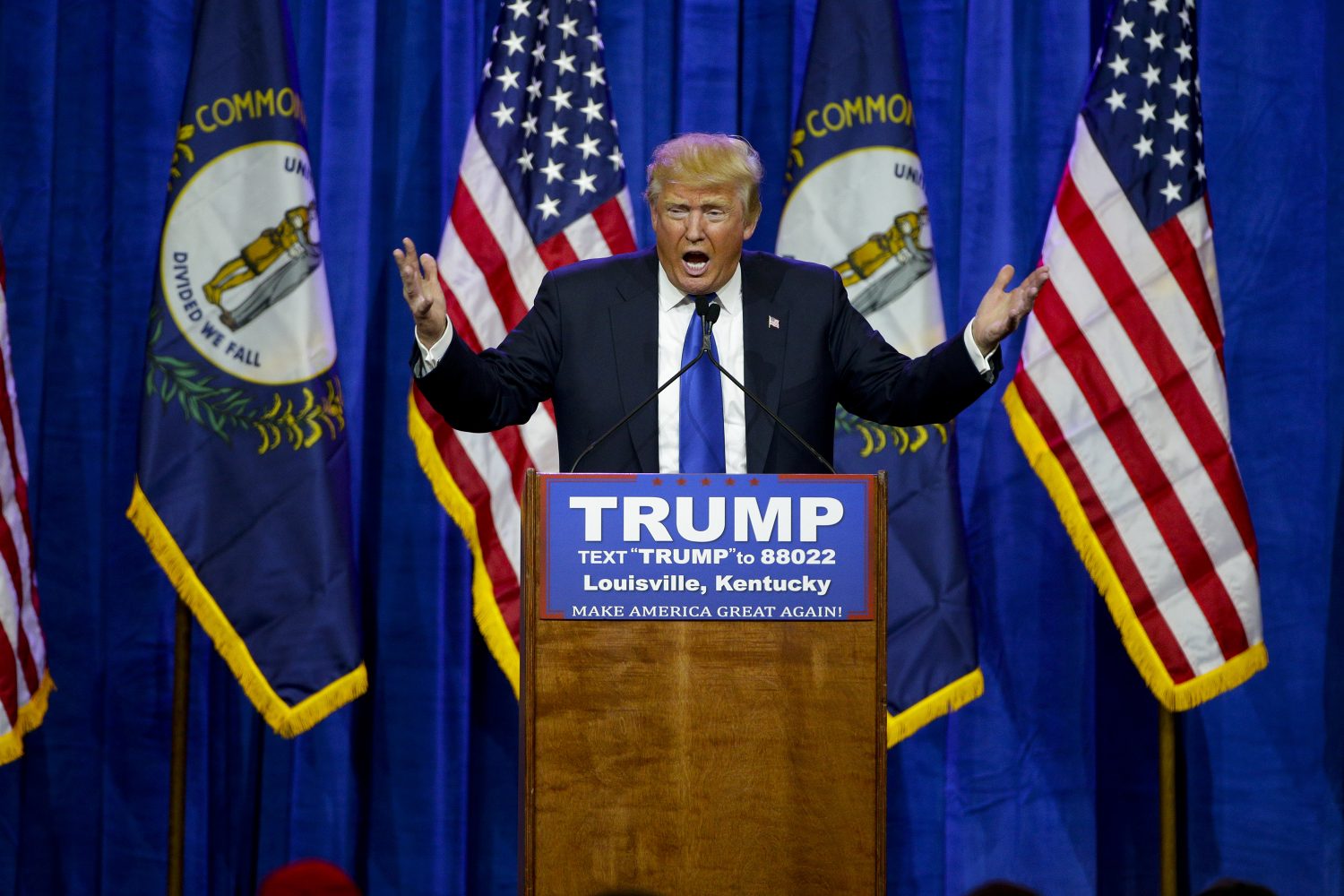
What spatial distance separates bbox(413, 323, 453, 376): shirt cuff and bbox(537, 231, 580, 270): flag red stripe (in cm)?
157

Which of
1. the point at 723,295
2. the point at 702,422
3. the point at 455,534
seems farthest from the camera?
the point at 455,534

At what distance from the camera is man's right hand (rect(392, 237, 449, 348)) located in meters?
2.21

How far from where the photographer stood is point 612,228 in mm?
3828

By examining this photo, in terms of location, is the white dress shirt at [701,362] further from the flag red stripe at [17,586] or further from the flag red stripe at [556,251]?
the flag red stripe at [17,586]

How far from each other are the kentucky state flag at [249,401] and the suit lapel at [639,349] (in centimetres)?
144

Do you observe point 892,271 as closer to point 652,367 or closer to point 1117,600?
point 1117,600

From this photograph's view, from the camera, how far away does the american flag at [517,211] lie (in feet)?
12.3

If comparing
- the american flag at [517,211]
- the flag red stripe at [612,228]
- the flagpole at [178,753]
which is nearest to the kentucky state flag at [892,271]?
the flag red stripe at [612,228]

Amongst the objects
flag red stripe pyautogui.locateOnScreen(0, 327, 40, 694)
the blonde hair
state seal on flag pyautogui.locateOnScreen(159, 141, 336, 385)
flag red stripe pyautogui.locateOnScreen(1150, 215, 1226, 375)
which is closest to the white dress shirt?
the blonde hair

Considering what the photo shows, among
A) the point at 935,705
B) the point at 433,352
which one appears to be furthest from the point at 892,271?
the point at 433,352

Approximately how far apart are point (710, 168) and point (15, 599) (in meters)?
2.10

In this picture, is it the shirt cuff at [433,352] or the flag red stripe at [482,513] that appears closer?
the shirt cuff at [433,352]

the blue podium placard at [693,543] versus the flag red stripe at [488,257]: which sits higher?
the flag red stripe at [488,257]

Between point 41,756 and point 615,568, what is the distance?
281 centimetres
